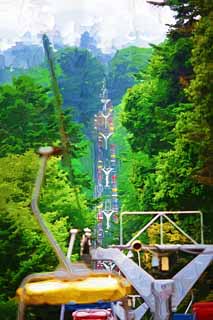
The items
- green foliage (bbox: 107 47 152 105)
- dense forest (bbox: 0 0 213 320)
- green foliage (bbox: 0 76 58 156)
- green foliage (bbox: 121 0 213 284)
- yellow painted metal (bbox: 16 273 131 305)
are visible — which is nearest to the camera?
yellow painted metal (bbox: 16 273 131 305)

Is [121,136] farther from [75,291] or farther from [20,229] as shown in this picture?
[75,291]

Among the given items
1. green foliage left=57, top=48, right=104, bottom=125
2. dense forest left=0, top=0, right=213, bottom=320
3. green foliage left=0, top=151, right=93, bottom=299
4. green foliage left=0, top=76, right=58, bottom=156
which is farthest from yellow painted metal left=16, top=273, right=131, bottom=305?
green foliage left=57, top=48, right=104, bottom=125

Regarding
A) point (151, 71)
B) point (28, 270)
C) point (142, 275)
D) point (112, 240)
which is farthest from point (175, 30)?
point (142, 275)

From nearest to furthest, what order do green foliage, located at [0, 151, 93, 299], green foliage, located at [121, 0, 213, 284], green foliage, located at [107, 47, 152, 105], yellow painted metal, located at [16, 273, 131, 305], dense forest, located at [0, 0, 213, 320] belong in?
yellow painted metal, located at [16, 273, 131, 305], green foliage, located at [121, 0, 213, 284], dense forest, located at [0, 0, 213, 320], green foliage, located at [0, 151, 93, 299], green foliage, located at [107, 47, 152, 105]

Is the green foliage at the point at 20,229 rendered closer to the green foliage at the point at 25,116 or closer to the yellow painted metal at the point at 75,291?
the green foliage at the point at 25,116

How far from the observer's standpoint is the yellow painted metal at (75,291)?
23.1 feet

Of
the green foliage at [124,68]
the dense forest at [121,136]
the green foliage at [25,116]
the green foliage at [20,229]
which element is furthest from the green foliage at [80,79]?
the green foliage at [20,229]

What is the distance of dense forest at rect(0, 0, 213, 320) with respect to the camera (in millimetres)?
16641

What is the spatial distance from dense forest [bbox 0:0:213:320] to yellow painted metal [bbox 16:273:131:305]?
8.27 m

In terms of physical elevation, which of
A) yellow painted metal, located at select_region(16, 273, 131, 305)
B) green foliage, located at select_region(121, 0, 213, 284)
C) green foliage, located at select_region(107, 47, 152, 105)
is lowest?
yellow painted metal, located at select_region(16, 273, 131, 305)

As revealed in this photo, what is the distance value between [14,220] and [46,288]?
403 inches

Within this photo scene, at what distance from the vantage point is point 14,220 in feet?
57.0

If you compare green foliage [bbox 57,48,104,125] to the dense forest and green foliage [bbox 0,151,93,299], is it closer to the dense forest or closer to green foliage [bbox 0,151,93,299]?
the dense forest

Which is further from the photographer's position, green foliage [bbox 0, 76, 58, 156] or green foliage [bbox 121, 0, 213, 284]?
green foliage [bbox 0, 76, 58, 156]
